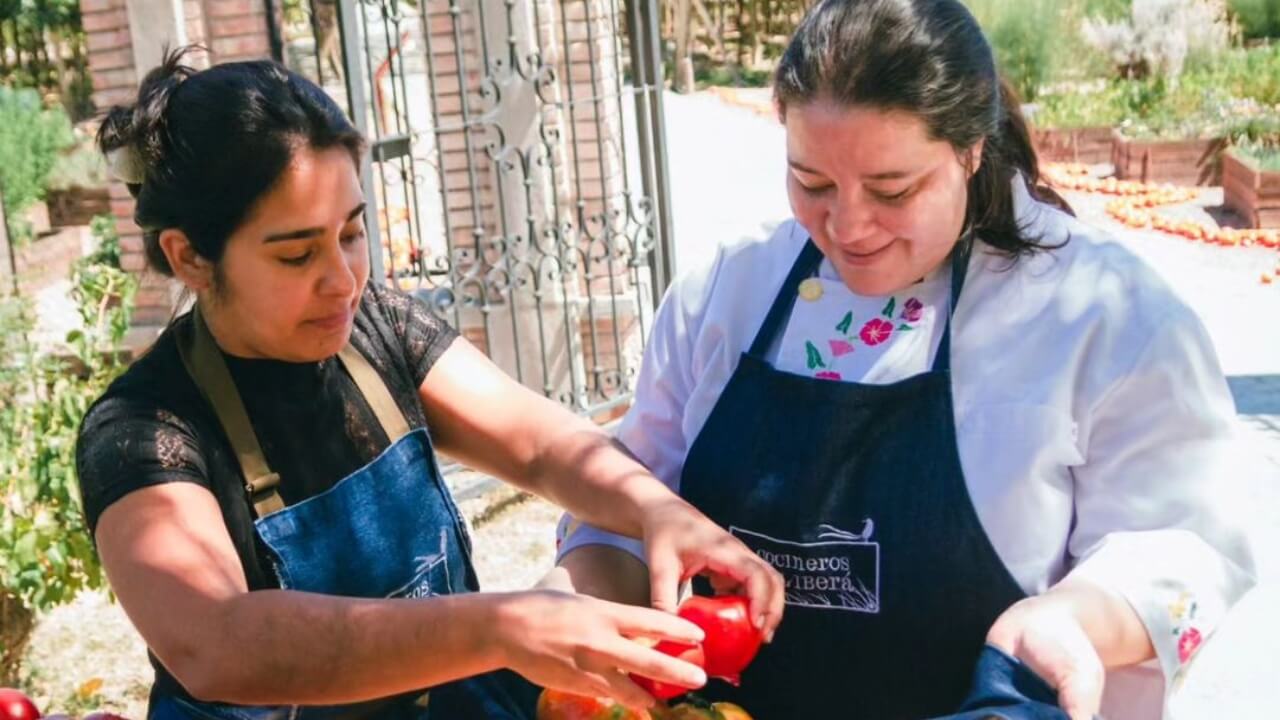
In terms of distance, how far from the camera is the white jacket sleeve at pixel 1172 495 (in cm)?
159

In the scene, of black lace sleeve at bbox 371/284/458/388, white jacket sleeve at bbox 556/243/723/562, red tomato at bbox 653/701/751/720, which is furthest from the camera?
black lace sleeve at bbox 371/284/458/388

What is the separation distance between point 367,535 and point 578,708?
0.46m

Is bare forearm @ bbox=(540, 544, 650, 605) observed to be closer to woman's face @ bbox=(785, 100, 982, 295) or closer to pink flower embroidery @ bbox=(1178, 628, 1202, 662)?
woman's face @ bbox=(785, 100, 982, 295)

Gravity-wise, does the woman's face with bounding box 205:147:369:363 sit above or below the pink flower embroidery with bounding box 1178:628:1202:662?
above

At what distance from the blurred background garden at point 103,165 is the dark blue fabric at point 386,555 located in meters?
1.12

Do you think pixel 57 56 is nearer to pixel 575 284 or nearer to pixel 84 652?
pixel 575 284

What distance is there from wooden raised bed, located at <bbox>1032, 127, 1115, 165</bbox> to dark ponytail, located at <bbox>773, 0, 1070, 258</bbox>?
1078 cm

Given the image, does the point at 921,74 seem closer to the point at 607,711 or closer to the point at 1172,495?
the point at 1172,495

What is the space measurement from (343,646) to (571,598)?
0.26 metres

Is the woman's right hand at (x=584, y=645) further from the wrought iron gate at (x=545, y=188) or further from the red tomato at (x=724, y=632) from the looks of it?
the wrought iron gate at (x=545, y=188)

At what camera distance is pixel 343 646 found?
5.05 feet

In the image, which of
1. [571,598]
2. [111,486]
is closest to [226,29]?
[111,486]

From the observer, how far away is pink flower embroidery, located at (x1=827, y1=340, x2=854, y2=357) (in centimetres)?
183

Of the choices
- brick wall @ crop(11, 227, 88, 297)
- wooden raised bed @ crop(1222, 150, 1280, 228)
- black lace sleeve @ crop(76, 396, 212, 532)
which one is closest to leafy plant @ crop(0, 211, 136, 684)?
black lace sleeve @ crop(76, 396, 212, 532)
